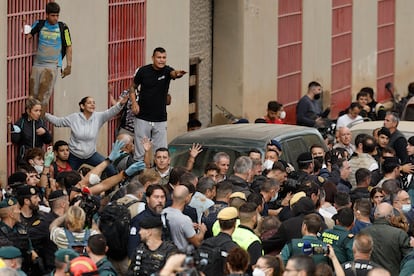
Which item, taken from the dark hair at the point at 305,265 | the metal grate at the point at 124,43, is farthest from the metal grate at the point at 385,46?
the dark hair at the point at 305,265

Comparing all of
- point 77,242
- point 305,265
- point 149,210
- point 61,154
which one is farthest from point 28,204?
point 61,154

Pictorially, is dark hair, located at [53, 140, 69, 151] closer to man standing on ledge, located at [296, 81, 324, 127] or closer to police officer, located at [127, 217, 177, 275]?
police officer, located at [127, 217, 177, 275]

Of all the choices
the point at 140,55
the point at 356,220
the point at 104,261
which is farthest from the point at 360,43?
the point at 104,261

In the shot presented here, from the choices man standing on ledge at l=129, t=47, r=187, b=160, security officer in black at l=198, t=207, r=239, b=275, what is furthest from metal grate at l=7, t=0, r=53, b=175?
security officer in black at l=198, t=207, r=239, b=275

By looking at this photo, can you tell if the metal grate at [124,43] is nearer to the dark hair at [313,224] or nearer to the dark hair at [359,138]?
the dark hair at [359,138]

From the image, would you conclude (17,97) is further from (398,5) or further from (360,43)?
(398,5)

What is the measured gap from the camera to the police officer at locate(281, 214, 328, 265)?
14883 mm

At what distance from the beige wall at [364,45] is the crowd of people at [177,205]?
451 inches

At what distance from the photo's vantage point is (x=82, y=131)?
68.1ft

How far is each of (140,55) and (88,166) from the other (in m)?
3.95

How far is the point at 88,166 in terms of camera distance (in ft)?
67.7

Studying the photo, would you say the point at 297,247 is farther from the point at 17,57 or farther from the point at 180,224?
the point at 17,57

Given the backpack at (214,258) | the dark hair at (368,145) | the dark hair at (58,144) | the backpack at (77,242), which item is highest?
the dark hair at (58,144)

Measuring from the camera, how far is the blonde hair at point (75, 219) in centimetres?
1484
